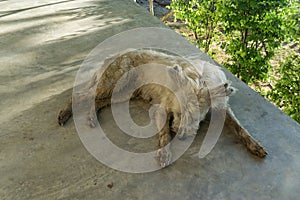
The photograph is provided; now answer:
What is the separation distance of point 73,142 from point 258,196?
1.58m

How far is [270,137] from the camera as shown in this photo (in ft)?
8.76

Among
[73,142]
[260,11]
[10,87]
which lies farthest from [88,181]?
[260,11]

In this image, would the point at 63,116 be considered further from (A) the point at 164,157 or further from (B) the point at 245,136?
(B) the point at 245,136

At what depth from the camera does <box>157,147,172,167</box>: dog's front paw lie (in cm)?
243

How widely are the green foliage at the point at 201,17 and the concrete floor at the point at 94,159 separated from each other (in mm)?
2777

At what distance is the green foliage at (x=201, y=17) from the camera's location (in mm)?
5898

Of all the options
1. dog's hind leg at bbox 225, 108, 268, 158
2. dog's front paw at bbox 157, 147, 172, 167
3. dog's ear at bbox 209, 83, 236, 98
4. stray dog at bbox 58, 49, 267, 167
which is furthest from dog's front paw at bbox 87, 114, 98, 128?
dog's hind leg at bbox 225, 108, 268, 158

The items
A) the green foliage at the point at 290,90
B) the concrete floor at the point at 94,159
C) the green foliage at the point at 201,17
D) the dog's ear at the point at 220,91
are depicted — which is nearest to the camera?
the concrete floor at the point at 94,159

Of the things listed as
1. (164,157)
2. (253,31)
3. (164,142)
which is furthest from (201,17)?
(164,157)

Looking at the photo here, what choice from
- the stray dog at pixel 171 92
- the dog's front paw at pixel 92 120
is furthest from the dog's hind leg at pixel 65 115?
the dog's front paw at pixel 92 120

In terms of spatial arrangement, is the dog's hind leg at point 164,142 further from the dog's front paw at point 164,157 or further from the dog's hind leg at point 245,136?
the dog's hind leg at point 245,136

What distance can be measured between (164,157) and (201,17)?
4.27 meters

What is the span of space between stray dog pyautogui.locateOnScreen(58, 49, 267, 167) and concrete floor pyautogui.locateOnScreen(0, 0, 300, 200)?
Answer: 12cm

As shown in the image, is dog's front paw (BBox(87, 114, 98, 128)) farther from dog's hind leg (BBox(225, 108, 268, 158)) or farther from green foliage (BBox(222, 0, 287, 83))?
green foliage (BBox(222, 0, 287, 83))
